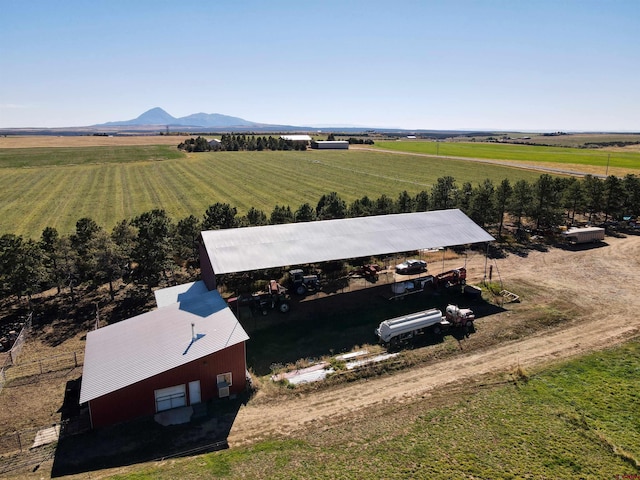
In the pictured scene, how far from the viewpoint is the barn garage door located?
20906 mm

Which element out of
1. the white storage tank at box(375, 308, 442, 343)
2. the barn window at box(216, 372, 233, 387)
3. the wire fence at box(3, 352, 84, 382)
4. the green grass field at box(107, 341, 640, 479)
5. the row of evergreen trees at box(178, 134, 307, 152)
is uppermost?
the row of evergreen trees at box(178, 134, 307, 152)

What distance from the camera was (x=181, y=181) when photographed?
92.6m

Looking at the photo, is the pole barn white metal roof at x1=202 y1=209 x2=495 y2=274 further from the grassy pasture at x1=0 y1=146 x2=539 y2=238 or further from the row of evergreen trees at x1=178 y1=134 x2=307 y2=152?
the row of evergreen trees at x1=178 y1=134 x2=307 y2=152

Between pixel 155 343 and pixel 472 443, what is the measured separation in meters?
16.5

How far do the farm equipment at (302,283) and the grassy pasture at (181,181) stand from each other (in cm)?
3250

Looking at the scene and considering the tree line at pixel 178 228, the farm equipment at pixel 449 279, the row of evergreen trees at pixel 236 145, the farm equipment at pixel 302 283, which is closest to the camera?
the tree line at pixel 178 228

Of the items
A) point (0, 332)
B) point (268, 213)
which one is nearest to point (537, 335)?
point (0, 332)

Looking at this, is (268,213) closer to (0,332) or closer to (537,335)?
(0,332)

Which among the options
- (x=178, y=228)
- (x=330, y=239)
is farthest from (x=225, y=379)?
(x=178, y=228)

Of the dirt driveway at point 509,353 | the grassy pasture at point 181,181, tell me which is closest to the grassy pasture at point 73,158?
the grassy pasture at point 181,181

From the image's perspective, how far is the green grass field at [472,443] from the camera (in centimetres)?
1694

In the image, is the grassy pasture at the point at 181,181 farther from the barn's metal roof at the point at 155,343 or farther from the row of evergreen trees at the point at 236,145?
the barn's metal roof at the point at 155,343

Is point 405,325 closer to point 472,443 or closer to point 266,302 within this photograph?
point 472,443

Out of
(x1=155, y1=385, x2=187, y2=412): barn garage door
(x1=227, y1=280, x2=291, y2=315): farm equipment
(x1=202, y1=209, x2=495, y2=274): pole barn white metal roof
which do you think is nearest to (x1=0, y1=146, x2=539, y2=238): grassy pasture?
(x1=202, y1=209, x2=495, y2=274): pole barn white metal roof
